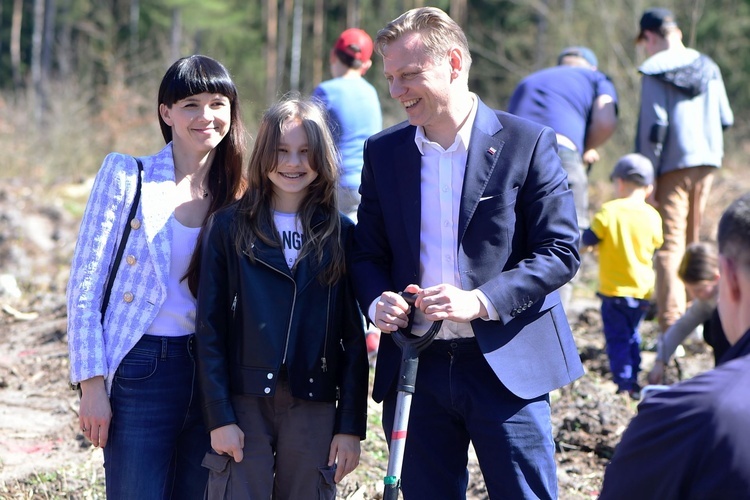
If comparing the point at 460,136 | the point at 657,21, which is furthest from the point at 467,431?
the point at 657,21

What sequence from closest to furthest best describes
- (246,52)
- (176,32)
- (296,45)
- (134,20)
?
(176,32) < (296,45) < (134,20) < (246,52)

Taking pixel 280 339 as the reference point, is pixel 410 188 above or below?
above

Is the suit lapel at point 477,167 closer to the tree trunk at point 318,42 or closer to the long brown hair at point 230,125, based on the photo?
the long brown hair at point 230,125

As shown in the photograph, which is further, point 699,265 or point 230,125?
point 699,265

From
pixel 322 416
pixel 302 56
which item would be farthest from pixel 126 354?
pixel 302 56

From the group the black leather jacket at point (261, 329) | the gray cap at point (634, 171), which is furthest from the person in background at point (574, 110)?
the black leather jacket at point (261, 329)

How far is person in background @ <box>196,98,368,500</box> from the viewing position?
128 inches

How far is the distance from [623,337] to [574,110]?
63.7 inches

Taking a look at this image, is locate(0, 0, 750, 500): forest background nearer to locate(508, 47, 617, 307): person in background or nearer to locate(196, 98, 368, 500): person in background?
locate(196, 98, 368, 500): person in background

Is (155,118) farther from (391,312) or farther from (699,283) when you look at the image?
(391,312)

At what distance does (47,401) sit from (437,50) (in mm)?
4519

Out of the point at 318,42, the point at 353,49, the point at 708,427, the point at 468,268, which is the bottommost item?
the point at 708,427

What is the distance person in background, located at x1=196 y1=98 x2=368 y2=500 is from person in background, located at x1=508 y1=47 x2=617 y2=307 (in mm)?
3376

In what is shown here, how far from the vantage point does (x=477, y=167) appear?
3.15 m
